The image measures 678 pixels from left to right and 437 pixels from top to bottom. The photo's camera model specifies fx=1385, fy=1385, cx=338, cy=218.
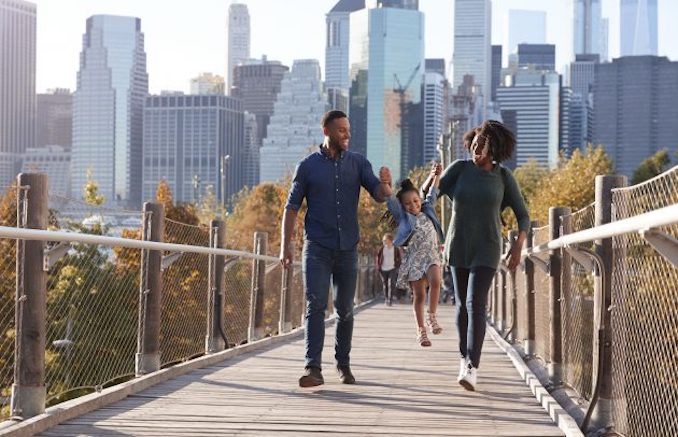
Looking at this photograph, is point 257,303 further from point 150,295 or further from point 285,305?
point 150,295

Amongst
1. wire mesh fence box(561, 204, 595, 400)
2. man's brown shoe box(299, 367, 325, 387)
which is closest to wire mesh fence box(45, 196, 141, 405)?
man's brown shoe box(299, 367, 325, 387)

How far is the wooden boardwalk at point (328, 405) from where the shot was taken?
7242 millimetres

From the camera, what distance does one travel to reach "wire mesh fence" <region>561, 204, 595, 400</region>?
953 centimetres

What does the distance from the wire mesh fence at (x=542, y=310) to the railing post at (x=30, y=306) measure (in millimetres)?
5086

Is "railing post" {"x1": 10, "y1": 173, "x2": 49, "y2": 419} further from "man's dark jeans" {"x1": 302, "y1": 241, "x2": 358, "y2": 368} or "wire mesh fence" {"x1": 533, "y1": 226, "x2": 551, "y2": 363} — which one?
"wire mesh fence" {"x1": 533, "y1": 226, "x2": 551, "y2": 363}

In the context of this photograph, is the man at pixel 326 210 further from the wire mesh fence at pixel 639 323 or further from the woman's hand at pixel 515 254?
Answer: the wire mesh fence at pixel 639 323

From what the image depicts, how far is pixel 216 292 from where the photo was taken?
12859 mm

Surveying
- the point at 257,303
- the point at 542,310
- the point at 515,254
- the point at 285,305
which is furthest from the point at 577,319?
the point at 285,305

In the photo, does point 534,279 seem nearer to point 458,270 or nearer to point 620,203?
point 458,270

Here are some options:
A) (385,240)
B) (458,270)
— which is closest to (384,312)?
(385,240)

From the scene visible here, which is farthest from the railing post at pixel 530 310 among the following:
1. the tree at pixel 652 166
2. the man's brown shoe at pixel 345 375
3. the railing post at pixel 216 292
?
the tree at pixel 652 166

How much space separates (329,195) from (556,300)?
1.96 m

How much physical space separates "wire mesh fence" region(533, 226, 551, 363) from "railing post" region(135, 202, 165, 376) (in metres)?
3.26

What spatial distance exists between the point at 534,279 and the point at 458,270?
3.66 metres
